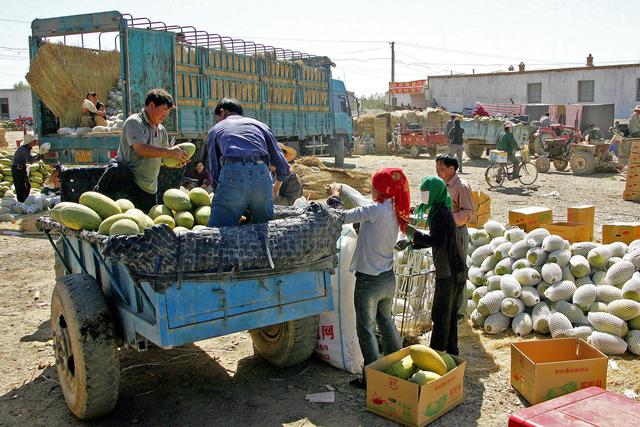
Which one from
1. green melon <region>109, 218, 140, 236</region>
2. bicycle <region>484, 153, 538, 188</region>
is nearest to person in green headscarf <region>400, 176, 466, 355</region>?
green melon <region>109, 218, 140, 236</region>

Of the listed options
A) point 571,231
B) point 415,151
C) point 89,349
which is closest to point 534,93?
point 415,151

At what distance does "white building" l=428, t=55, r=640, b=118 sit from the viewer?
109 ft

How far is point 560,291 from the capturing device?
5684 mm

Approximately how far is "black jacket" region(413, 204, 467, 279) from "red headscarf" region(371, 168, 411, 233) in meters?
0.25

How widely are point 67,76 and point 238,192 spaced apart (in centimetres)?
982

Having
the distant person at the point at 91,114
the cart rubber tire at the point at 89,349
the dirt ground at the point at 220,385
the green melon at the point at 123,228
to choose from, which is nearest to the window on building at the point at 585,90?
the distant person at the point at 91,114

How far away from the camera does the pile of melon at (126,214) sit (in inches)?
158

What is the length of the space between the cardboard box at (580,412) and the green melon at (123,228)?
248 cm

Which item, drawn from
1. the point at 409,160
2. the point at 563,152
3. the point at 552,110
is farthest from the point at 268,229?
the point at 552,110

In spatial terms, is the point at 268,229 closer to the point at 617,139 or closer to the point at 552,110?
the point at 617,139

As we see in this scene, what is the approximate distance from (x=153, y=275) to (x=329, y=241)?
47.4 inches

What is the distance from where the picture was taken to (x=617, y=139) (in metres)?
20.2

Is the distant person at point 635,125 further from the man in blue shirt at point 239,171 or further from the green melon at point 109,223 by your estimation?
the green melon at point 109,223

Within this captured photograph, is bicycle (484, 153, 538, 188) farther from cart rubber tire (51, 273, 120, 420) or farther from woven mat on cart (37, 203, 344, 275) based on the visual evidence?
cart rubber tire (51, 273, 120, 420)
